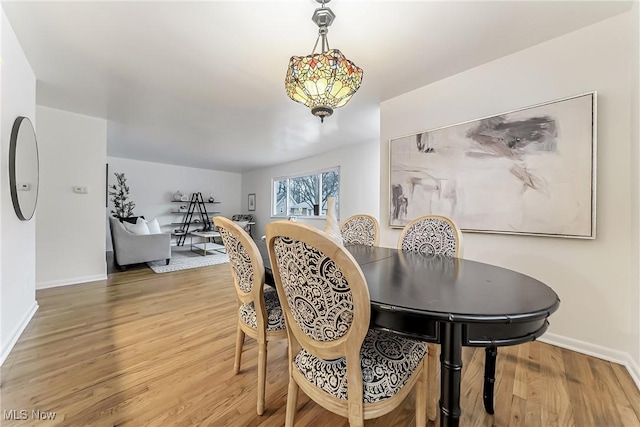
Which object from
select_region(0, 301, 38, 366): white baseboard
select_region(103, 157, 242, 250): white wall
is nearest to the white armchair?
select_region(0, 301, 38, 366): white baseboard

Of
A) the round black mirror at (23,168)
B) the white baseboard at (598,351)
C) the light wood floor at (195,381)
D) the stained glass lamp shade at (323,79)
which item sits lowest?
the light wood floor at (195,381)

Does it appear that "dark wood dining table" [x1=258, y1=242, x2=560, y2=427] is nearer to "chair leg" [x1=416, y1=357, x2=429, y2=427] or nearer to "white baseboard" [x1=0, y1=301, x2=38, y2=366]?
"chair leg" [x1=416, y1=357, x2=429, y2=427]

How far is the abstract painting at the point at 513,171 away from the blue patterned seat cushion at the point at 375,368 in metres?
1.57

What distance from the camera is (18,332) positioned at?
1922mm

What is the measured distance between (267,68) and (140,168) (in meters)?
5.72

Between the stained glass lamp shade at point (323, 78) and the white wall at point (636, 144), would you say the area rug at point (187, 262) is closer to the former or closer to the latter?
the stained glass lamp shade at point (323, 78)

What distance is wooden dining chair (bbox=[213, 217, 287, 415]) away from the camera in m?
1.22

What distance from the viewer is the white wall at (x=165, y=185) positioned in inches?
243

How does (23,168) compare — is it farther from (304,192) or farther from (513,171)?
(304,192)

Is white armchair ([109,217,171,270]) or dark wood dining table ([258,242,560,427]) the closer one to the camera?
dark wood dining table ([258,242,560,427])

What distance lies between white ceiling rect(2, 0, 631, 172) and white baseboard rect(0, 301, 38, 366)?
216 cm

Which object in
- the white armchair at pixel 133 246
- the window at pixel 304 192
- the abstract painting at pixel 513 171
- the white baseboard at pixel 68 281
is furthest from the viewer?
the window at pixel 304 192

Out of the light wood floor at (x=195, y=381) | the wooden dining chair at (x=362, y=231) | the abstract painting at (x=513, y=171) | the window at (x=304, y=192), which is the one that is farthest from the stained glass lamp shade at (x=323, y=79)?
the window at (x=304, y=192)

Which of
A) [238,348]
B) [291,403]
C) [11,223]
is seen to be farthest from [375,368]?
[11,223]
